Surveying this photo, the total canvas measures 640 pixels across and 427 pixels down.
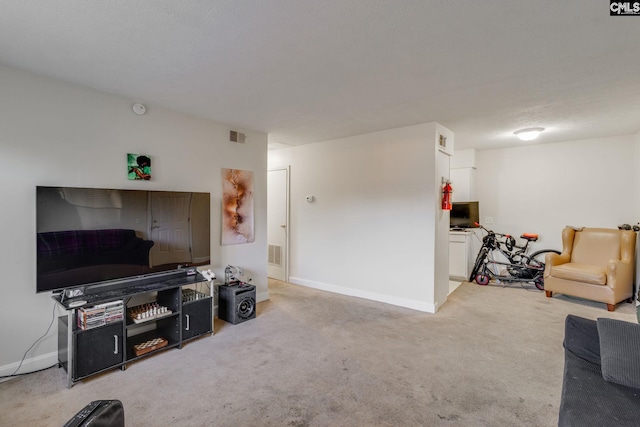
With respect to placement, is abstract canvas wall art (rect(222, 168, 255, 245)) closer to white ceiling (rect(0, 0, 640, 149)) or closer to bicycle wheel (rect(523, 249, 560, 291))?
white ceiling (rect(0, 0, 640, 149))

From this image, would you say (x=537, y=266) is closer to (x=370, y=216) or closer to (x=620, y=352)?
(x=370, y=216)

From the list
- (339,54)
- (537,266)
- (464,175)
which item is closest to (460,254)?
(537,266)

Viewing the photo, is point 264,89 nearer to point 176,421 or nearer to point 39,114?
point 39,114

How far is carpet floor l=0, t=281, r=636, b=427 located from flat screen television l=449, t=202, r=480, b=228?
2.20 m

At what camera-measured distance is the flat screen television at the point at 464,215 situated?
560 cm

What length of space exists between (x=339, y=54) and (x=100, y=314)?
2.70 m

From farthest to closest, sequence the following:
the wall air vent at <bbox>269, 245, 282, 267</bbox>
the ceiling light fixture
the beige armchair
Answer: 1. the wall air vent at <bbox>269, 245, 282, 267</bbox>
2. the ceiling light fixture
3. the beige armchair

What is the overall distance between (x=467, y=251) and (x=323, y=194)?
2.81 metres

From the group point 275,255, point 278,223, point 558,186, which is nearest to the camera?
point 558,186

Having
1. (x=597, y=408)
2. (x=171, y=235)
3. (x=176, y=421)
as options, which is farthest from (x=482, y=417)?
(x=171, y=235)

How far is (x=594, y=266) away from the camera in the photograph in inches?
176

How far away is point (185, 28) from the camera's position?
1843 mm

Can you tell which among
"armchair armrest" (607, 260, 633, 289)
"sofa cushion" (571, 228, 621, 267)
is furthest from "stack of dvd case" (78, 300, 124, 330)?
"sofa cushion" (571, 228, 621, 267)

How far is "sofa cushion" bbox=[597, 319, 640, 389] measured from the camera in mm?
1582
